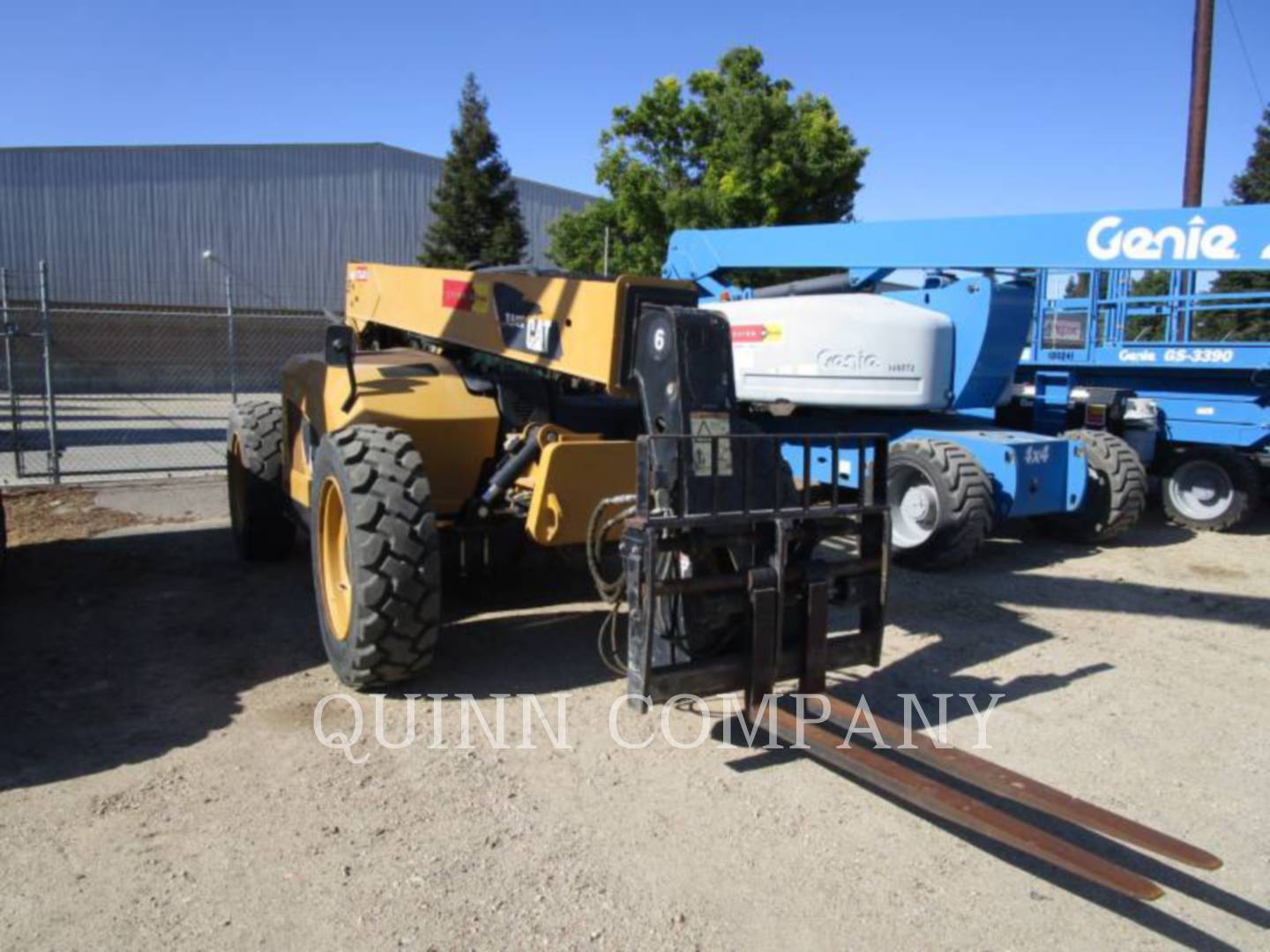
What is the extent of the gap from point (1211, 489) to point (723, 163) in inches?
553

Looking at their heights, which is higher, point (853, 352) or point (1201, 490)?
point (853, 352)

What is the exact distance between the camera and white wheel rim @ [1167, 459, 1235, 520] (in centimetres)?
1012

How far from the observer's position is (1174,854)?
3135 millimetres

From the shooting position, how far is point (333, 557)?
17.3ft

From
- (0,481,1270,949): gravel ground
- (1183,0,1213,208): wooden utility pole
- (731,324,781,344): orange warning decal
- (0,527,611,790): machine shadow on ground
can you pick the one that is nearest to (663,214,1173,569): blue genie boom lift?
(731,324,781,344): orange warning decal

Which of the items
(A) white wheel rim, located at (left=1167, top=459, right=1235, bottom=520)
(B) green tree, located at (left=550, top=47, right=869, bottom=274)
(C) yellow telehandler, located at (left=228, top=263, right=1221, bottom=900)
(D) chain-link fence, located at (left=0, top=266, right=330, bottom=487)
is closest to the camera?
(C) yellow telehandler, located at (left=228, top=263, right=1221, bottom=900)

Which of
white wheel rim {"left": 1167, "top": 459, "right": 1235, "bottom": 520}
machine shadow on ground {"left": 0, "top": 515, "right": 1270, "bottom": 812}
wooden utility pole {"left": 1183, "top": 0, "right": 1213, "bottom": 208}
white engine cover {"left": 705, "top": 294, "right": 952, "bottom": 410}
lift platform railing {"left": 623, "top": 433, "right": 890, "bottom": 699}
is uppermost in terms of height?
wooden utility pole {"left": 1183, "top": 0, "right": 1213, "bottom": 208}

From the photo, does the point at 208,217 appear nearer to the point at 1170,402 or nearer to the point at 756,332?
the point at 756,332

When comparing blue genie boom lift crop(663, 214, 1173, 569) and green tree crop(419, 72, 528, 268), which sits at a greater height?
green tree crop(419, 72, 528, 268)

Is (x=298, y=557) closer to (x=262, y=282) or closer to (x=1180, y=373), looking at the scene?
(x=1180, y=373)

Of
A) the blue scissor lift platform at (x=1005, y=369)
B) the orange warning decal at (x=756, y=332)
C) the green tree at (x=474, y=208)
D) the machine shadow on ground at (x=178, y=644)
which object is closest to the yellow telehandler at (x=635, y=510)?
the machine shadow on ground at (x=178, y=644)

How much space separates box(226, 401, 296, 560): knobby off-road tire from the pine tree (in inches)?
730

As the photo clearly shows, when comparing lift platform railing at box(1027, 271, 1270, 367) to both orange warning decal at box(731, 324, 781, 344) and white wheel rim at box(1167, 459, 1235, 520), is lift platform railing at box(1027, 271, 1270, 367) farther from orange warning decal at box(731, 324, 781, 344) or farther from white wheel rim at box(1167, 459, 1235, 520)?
orange warning decal at box(731, 324, 781, 344)

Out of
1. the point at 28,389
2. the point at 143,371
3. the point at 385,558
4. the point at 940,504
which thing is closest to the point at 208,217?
the point at 143,371
